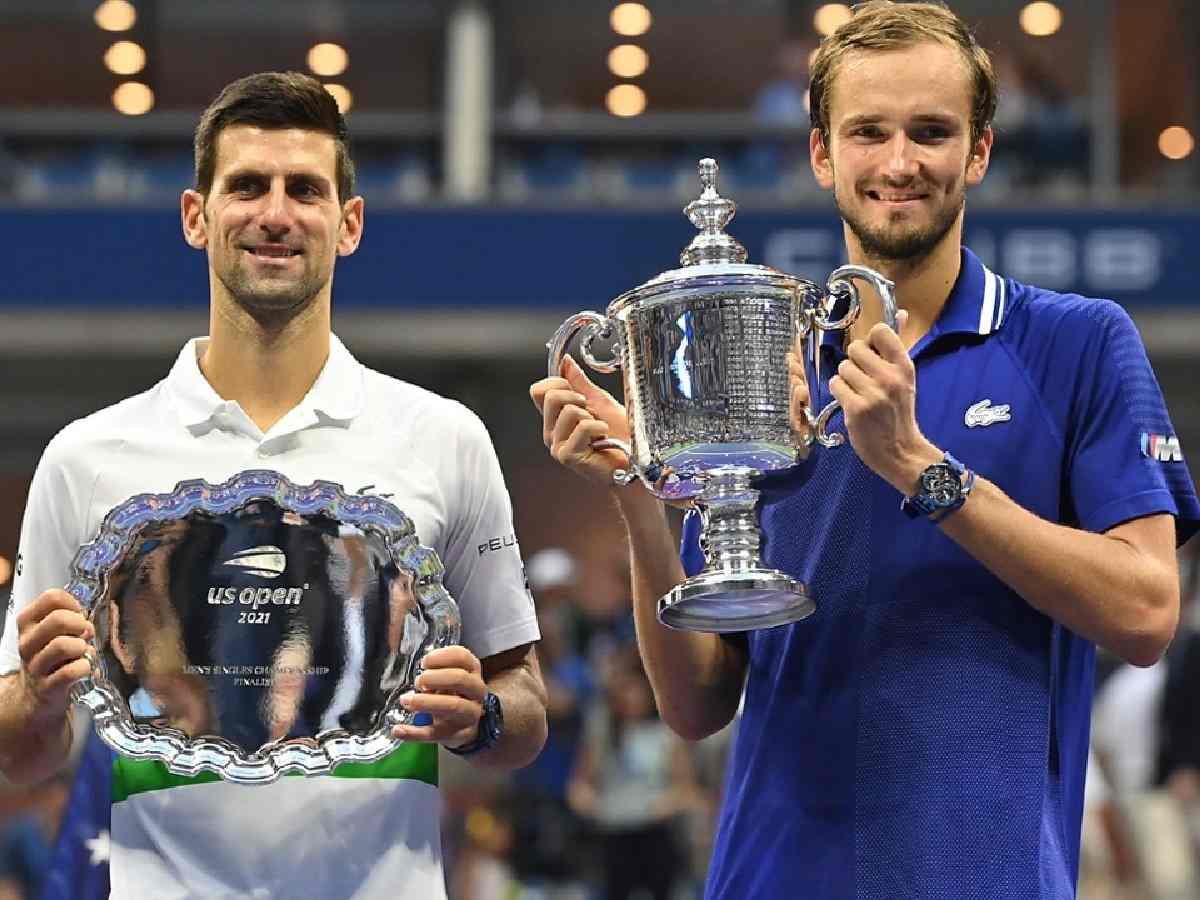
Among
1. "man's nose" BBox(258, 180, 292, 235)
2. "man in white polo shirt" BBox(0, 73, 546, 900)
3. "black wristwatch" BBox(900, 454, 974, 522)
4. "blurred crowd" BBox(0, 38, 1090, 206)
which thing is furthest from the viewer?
"blurred crowd" BBox(0, 38, 1090, 206)

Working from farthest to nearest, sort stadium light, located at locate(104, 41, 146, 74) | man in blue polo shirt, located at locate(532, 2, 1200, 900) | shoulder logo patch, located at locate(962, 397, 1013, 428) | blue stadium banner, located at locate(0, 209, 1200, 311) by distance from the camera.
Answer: stadium light, located at locate(104, 41, 146, 74)
blue stadium banner, located at locate(0, 209, 1200, 311)
shoulder logo patch, located at locate(962, 397, 1013, 428)
man in blue polo shirt, located at locate(532, 2, 1200, 900)

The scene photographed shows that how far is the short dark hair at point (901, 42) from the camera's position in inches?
93.4

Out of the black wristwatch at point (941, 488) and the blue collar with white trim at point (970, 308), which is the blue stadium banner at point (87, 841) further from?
the black wristwatch at point (941, 488)

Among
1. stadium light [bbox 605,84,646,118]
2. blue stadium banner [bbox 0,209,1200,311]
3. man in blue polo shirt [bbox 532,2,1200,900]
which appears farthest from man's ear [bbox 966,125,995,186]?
stadium light [bbox 605,84,646,118]

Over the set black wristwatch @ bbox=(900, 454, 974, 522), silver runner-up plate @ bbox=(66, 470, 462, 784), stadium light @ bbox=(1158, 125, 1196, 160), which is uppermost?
stadium light @ bbox=(1158, 125, 1196, 160)

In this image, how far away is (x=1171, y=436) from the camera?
235 centimetres

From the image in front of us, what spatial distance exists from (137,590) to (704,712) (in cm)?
74

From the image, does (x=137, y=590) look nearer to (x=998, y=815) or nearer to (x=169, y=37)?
(x=998, y=815)

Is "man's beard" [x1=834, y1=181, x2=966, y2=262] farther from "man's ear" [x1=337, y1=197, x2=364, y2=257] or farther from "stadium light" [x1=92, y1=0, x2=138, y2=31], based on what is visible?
"stadium light" [x1=92, y1=0, x2=138, y2=31]

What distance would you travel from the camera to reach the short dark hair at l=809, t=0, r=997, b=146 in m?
2.37

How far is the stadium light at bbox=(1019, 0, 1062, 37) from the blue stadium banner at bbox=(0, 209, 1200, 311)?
2096 millimetres

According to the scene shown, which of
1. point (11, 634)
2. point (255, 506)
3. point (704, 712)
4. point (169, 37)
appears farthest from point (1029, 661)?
point (169, 37)

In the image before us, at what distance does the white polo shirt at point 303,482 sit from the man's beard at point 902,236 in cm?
63

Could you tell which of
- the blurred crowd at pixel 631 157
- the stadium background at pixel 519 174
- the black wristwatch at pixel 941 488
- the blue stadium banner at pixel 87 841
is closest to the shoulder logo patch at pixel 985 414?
the black wristwatch at pixel 941 488
